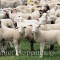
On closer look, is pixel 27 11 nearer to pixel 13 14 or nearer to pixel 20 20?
pixel 13 14

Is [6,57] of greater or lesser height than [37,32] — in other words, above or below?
below

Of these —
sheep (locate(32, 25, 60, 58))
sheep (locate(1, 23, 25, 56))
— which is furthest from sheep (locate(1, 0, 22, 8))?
sheep (locate(32, 25, 60, 58))

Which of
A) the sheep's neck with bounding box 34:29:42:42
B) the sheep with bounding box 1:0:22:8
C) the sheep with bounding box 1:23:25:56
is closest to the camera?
the sheep's neck with bounding box 34:29:42:42

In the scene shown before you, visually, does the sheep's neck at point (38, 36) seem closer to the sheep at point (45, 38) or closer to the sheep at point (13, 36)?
the sheep at point (45, 38)

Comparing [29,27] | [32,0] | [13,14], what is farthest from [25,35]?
[32,0]

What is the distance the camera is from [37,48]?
8727 mm

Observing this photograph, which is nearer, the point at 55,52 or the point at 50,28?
the point at 55,52

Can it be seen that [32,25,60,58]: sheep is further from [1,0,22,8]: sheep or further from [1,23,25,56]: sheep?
[1,0,22,8]: sheep

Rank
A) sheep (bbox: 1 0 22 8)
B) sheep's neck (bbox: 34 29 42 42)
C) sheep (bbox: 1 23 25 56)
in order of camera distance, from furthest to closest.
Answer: sheep (bbox: 1 0 22 8)
sheep (bbox: 1 23 25 56)
sheep's neck (bbox: 34 29 42 42)

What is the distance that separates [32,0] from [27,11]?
8.58 feet

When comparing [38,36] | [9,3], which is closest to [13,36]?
[38,36]

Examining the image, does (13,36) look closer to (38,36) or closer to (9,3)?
(38,36)

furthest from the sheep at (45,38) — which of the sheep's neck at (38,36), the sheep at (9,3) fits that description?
the sheep at (9,3)

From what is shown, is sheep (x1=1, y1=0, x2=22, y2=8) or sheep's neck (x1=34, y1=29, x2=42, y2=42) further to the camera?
sheep (x1=1, y1=0, x2=22, y2=8)
